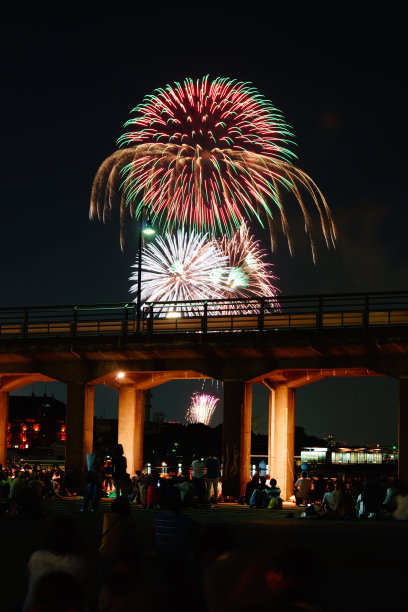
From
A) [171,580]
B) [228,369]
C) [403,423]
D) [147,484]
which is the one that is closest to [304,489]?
[403,423]

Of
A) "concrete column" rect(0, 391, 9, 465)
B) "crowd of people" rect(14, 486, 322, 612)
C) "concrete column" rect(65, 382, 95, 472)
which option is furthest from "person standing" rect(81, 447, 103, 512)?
"concrete column" rect(0, 391, 9, 465)

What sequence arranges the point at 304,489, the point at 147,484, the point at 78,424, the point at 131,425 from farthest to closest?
the point at 131,425
the point at 78,424
the point at 304,489
the point at 147,484

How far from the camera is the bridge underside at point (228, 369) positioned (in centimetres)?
3089

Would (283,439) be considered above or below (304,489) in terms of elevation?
above

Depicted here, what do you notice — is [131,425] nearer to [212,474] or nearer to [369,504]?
[212,474]

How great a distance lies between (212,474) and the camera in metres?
29.5

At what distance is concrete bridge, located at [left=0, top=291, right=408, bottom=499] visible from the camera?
30.9 meters

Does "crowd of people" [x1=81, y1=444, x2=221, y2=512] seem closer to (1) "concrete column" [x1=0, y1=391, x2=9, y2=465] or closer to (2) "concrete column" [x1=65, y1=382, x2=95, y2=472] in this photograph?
(2) "concrete column" [x1=65, y1=382, x2=95, y2=472]

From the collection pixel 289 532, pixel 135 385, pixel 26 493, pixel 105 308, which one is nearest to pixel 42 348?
pixel 105 308

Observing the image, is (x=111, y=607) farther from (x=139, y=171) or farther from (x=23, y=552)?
(x=139, y=171)

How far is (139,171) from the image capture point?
124 ft

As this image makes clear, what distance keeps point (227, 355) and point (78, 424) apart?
22.1 ft

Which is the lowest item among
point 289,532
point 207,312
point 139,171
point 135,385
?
point 289,532

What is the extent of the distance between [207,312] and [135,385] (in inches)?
257
